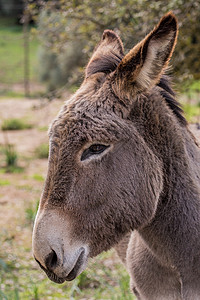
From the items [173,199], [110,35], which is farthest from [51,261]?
[110,35]

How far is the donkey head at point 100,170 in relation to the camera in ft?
6.24

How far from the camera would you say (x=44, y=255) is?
1876 millimetres

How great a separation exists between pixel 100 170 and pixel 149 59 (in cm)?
59

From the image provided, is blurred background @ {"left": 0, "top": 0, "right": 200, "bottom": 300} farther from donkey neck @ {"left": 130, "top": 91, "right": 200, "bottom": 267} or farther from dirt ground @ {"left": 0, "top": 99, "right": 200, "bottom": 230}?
donkey neck @ {"left": 130, "top": 91, "right": 200, "bottom": 267}

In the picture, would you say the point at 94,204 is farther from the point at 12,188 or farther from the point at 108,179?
the point at 12,188

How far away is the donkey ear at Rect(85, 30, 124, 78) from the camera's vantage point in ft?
7.29

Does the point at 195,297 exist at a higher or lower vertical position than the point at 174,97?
lower

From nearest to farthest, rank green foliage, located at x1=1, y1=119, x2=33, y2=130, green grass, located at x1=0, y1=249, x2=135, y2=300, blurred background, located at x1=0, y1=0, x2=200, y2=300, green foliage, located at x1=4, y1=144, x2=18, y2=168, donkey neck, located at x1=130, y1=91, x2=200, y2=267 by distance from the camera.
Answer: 1. donkey neck, located at x1=130, y1=91, x2=200, y2=267
2. green grass, located at x1=0, y1=249, x2=135, y2=300
3. blurred background, located at x1=0, y1=0, x2=200, y2=300
4. green foliage, located at x1=4, y1=144, x2=18, y2=168
5. green foliage, located at x1=1, y1=119, x2=33, y2=130

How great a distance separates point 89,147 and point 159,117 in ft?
1.41

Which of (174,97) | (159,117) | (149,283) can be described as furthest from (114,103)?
(149,283)

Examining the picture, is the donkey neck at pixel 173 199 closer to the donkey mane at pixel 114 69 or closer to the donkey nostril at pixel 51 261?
the donkey mane at pixel 114 69

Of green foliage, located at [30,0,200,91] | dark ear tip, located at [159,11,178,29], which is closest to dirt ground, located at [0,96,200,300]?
dark ear tip, located at [159,11,178,29]

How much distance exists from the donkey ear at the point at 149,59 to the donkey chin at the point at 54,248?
2.46ft

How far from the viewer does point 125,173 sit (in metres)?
2.02
